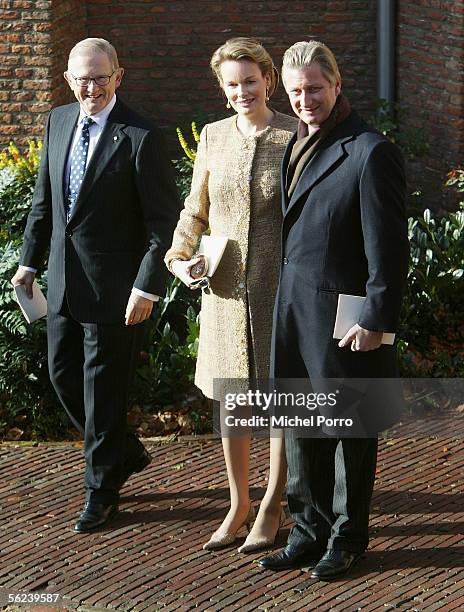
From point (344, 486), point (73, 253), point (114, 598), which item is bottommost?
point (114, 598)

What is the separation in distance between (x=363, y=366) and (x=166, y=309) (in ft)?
9.32

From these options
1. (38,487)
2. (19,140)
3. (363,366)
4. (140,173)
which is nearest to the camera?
(363,366)

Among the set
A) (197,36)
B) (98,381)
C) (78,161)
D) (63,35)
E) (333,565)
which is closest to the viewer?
(333,565)

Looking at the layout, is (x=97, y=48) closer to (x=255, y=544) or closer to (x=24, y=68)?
(x=255, y=544)

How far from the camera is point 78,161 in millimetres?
5445

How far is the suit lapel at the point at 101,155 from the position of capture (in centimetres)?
538

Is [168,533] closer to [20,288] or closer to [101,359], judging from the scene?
[101,359]

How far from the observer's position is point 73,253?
5492 millimetres

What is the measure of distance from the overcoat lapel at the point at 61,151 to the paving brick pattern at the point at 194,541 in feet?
4.81

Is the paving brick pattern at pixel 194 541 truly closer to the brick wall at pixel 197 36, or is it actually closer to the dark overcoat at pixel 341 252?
the dark overcoat at pixel 341 252

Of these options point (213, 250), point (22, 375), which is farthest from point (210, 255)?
point (22, 375)

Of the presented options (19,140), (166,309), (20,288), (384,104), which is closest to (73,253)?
(20,288)

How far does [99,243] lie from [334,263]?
48.6 inches

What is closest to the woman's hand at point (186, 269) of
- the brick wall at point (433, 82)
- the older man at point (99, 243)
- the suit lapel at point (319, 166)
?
the older man at point (99, 243)
